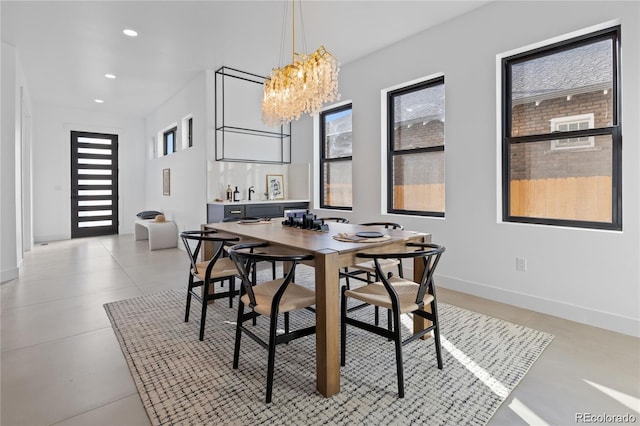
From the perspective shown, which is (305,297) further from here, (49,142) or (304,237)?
(49,142)

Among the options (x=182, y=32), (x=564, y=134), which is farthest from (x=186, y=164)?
(x=564, y=134)

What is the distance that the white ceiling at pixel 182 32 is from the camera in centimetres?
349

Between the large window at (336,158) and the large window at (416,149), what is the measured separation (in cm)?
83

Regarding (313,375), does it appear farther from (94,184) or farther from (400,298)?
(94,184)

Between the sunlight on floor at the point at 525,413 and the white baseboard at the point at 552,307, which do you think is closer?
the sunlight on floor at the point at 525,413

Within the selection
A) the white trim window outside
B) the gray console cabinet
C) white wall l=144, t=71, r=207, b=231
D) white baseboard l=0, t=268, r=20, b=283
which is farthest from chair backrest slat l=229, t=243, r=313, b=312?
white baseboard l=0, t=268, r=20, b=283

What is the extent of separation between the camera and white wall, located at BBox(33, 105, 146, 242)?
288 inches

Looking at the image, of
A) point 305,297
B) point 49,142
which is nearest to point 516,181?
point 305,297

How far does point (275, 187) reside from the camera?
19.9ft

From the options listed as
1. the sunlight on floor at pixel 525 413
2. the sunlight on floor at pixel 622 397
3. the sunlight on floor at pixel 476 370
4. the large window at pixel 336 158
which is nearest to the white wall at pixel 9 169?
the large window at pixel 336 158

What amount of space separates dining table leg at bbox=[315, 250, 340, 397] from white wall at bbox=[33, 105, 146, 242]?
812cm

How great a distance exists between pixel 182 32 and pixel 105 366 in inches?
146

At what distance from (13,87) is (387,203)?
197 inches

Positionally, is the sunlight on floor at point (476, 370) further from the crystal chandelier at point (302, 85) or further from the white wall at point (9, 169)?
the white wall at point (9, 169)
